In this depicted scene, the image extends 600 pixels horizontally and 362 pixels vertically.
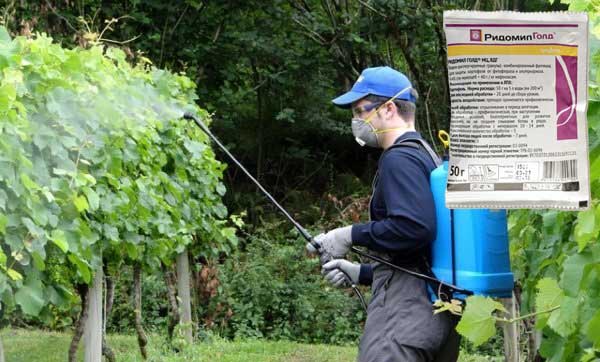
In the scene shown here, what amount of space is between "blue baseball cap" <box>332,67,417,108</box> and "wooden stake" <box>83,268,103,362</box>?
9.07 feet

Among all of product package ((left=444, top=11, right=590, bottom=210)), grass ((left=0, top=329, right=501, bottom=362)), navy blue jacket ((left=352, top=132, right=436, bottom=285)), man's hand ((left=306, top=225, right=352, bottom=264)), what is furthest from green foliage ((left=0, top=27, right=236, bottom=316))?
product package ((left=444, top=11, right=590, bottom=210))

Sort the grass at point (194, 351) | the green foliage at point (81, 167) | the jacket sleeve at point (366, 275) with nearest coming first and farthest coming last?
the jacket sleeve at point (366, 275), the green foliage at point (81, 167), the grass at point (194, 351)

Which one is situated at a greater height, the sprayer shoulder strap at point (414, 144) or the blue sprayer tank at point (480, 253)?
the sprayer shoulder strap at point (414, 144)

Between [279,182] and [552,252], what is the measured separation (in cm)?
1264

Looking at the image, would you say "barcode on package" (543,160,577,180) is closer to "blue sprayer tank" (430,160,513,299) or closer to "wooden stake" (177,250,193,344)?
"blue sprayer tank" (430,160,513,299)

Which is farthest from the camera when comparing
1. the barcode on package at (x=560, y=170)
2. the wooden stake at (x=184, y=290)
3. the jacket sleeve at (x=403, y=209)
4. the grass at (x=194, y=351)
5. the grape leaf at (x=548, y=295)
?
the wooden stake at (x=184, y=290)

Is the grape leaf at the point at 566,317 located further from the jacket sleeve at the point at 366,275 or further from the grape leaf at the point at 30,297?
the grape leaf at the point at 30,297

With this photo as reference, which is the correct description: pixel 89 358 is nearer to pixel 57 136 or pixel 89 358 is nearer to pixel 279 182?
pixel 57 136

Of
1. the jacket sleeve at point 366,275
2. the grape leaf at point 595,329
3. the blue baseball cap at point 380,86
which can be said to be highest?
the blue baseball cap at point 380,86

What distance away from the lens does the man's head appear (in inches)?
168

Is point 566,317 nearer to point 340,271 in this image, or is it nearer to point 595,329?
point 595,329

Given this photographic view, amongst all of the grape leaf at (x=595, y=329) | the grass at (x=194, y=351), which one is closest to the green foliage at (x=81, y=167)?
the grass at (x=194, y=351)

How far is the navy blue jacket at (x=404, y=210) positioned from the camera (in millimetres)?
3891

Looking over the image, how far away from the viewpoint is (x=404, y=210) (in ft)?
12.8
